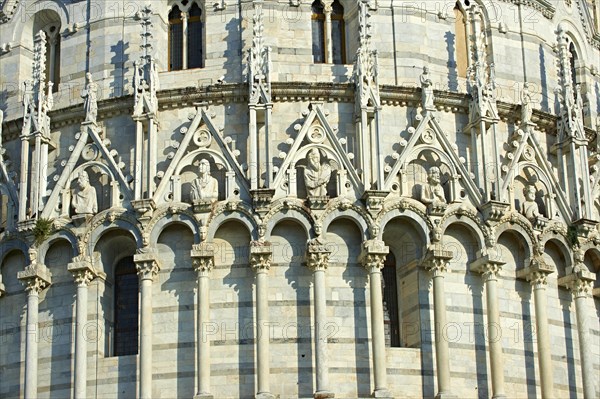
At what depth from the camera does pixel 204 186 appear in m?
28.8

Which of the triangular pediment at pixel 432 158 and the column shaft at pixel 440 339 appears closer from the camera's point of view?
the column shaft at pixel 440 339

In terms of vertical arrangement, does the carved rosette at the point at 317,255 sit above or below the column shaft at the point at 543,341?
above

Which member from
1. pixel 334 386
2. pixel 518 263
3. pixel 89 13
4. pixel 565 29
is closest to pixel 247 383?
pixel 334 386

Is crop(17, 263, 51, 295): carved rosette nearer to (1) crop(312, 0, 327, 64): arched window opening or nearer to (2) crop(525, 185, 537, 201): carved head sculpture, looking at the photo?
(1) crop(312, 0, 327, 64): arched window opening

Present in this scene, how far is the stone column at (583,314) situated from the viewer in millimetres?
29453

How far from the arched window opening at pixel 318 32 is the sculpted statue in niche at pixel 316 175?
2609mm

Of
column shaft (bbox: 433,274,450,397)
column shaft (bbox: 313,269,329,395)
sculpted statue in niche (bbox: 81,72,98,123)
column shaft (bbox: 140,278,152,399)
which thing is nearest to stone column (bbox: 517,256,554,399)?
column shaft (bbox: 433,274,450,397)

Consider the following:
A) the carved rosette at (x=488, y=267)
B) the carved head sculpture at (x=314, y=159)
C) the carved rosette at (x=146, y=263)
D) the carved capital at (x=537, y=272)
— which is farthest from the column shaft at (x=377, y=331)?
the carved rosette at (x=146, y=263)

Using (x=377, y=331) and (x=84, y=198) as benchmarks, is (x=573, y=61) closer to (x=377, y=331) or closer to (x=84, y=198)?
(x=377, y=331)

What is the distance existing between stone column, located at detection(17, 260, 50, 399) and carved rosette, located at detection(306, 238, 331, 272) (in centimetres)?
538

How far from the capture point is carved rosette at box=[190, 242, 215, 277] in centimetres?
2822

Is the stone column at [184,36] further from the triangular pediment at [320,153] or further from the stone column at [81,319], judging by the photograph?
the stone column at [81,319]

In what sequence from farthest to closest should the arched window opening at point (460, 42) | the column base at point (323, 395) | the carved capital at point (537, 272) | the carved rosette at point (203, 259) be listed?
the arched window opening at point (460, 42)
the carved capital at point (537, 272)
the carved rosette at point (203, 259)
the column base at point (323, 395)

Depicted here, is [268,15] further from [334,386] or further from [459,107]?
[334,386]
